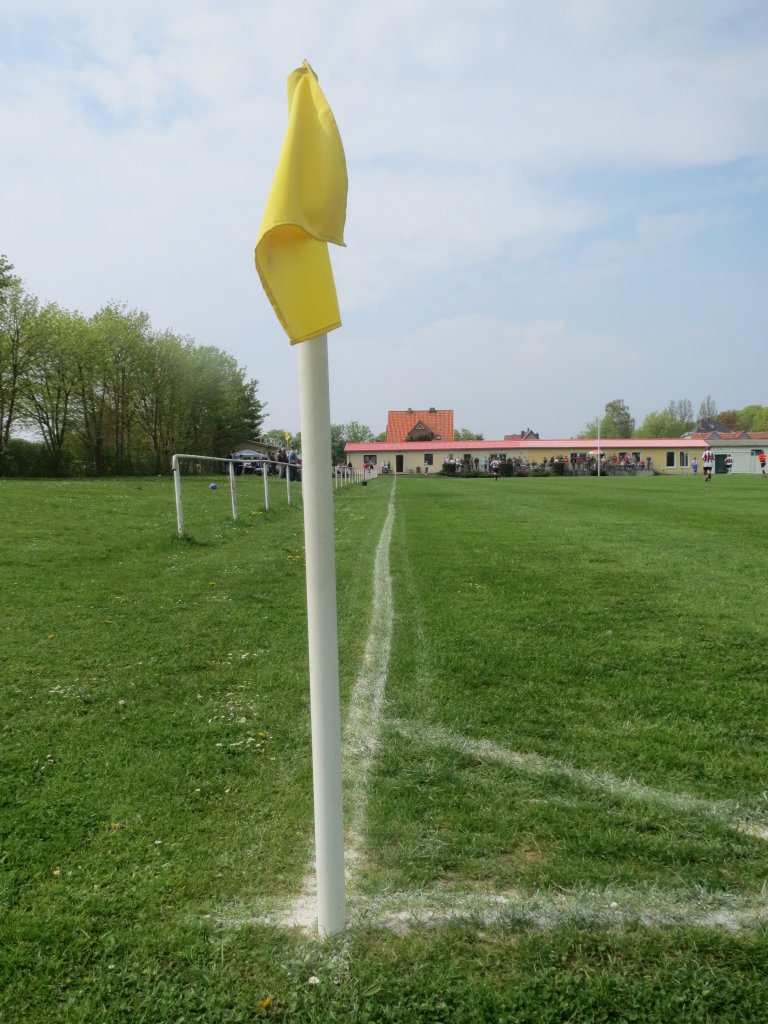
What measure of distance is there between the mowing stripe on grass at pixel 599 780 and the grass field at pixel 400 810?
A: 15 mm

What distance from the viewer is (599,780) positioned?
309 centimetres

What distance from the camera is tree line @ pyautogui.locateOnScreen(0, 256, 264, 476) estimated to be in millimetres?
40438

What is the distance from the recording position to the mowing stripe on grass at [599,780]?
9.01ft

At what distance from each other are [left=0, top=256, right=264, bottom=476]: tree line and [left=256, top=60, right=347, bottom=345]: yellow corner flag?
3963cm

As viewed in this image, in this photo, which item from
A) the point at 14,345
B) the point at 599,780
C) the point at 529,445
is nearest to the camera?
the point at 599,780

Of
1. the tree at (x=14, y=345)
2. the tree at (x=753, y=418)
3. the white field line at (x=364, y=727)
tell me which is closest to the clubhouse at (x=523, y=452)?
the tree at (x=14, y=345)

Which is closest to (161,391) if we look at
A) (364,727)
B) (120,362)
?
(120,362)

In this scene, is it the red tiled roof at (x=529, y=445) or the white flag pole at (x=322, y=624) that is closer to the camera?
the white flag pole at (x=322, y=624)

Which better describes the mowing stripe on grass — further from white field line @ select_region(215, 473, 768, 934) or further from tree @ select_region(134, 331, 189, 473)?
tree @ select_region(134, 331, 189, 473)

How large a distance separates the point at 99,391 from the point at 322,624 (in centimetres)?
4860

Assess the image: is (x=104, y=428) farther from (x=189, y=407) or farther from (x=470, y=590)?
(x=470, y=590)

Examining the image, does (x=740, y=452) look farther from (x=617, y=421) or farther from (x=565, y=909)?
(x=565, y=909)

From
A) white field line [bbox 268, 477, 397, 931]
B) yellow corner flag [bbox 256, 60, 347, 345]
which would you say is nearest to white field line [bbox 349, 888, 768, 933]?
white field line [bbox 268, 477, 397, 931]

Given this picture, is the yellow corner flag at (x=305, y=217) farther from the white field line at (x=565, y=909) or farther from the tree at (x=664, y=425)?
the tree at (x=664, y=425)
